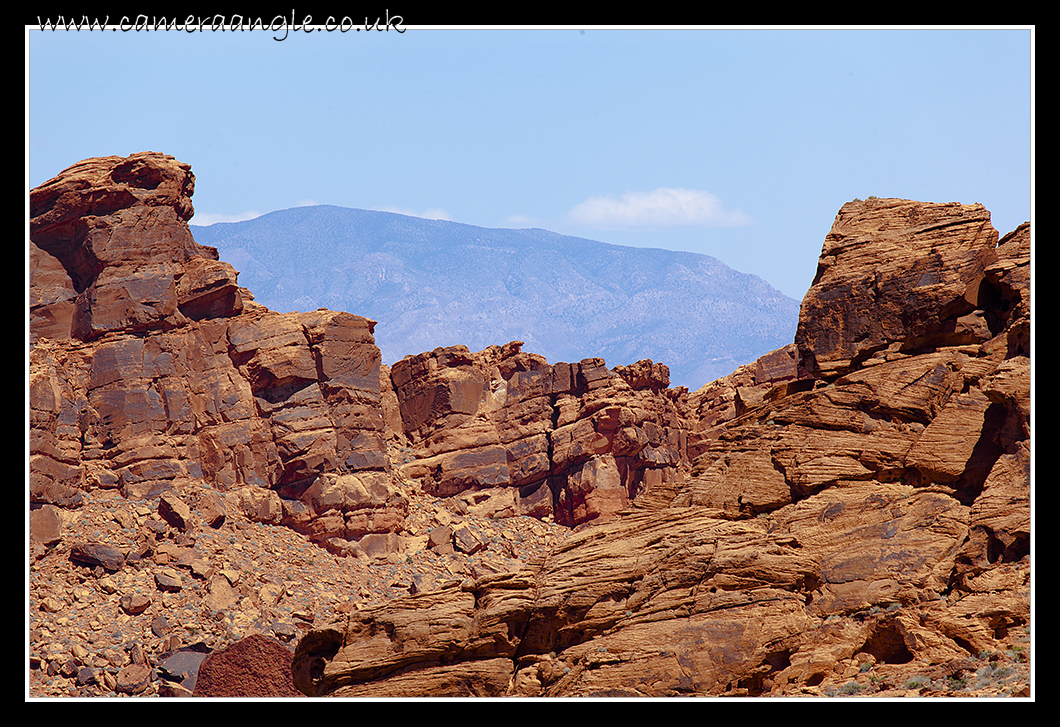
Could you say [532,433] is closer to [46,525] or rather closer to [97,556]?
[97,556]

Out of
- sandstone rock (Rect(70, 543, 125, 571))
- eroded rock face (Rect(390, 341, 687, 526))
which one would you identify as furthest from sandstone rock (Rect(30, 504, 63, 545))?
eroded rock face (Rect(390, 341, 687, 526))

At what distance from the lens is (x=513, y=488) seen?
296ft

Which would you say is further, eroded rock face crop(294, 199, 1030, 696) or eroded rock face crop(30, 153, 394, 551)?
eroded rock face crop(30, 153, 394, 551)

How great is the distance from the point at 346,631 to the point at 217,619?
33159 mm

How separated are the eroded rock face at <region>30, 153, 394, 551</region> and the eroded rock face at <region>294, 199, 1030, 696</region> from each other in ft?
142

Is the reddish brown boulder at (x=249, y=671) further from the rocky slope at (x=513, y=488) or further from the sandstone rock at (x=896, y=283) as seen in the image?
the sandstone rock at (x=896, y=283)

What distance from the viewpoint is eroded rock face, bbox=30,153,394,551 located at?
7475cm

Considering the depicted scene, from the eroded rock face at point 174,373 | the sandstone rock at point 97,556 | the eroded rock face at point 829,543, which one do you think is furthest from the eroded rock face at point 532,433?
the eroded rock face at point 829,543

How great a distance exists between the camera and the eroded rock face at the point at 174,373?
2943 inches

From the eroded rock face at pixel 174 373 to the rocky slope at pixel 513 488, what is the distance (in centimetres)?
17

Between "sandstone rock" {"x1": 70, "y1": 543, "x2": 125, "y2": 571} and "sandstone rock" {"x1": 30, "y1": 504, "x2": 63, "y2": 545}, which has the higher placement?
"sandstone rock" {"x1": 30, "y1": 504, "x2": 63, "y2": 545}

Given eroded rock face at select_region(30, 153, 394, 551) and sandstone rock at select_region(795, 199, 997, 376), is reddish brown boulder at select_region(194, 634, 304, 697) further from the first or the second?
sandstone rock at select_region(795, 199, 997, 376)
